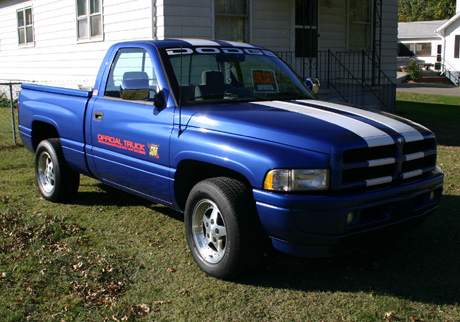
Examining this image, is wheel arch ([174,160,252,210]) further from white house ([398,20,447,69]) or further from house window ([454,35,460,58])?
white house ([398,20,447,69])

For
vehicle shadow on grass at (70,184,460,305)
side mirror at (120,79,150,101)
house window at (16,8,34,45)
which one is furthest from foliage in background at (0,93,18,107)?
vehicle shadow on grass at (70,184,460,305)

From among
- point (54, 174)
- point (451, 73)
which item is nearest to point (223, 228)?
point (54, 174)

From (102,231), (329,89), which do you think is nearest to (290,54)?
(329,89)

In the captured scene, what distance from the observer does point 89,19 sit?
1362 cm

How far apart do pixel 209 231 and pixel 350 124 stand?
4.47 ft

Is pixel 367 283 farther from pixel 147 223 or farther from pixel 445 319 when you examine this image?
pixel 147 223

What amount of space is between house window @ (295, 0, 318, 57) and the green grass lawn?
812 cm

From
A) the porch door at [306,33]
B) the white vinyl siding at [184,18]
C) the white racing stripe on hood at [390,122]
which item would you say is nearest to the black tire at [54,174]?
the white racing stripe on hood at [390,122]

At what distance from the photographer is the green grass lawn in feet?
11.9

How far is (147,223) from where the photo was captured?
555 cm

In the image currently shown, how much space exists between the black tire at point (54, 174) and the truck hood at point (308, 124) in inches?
93.6

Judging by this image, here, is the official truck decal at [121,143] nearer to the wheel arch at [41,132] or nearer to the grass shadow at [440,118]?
the wheel arch at [41,132]

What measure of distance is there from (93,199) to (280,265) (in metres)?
2.96

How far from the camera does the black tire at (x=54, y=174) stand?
19.9 ft
